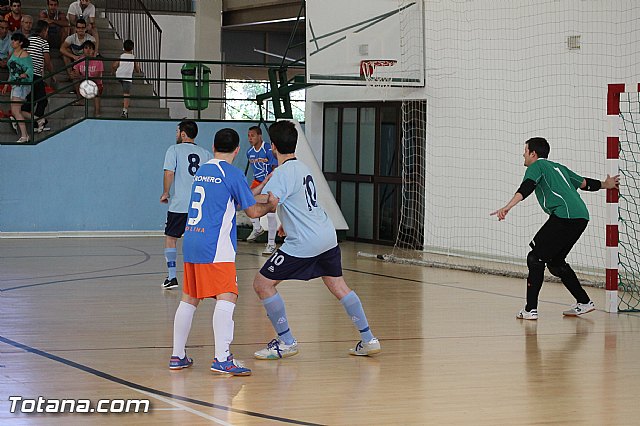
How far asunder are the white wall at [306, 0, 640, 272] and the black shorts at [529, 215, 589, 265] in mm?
3660

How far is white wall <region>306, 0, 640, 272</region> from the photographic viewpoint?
13.8m

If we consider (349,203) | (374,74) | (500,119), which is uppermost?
(374,74)

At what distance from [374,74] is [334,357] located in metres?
8.70

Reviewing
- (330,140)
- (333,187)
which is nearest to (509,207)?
(333,187)

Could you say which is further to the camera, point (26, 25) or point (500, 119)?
point (26, 25)

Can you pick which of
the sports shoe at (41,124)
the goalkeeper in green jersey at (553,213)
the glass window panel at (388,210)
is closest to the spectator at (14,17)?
the sports shoe at (41,124)

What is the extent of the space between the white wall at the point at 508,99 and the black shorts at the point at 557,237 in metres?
3.66

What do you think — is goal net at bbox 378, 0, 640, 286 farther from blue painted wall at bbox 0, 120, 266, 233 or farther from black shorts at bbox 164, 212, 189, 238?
blue painted wall at bbox 0, 120, 266, 233

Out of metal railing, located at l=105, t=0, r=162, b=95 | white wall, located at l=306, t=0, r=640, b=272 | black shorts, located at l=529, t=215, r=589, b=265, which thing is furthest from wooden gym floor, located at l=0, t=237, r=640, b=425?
metal railing, located at l=105, t=0, r=162, b=95

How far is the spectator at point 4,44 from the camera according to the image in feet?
64.7

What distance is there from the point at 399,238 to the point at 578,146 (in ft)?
14.7

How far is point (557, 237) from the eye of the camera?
10.2 meters

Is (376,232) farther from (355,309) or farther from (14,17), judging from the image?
(355,309)

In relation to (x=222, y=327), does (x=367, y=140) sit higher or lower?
higher
